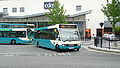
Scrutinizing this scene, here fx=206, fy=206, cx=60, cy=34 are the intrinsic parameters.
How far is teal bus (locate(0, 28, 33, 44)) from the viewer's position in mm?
30594

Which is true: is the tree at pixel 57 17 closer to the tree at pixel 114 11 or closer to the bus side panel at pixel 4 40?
the tree at pixel 114 11

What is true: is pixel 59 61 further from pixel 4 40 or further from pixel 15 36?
pixel 4 40

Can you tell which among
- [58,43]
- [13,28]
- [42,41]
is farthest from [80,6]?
[58,43]

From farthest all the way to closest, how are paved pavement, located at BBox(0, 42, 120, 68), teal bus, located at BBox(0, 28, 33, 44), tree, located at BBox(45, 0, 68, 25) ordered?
tree, located at BBox(45, 0, 68, 25) → teal bus, located at BBox(0, 28, 33, 44) → paved pavement, located at BBox(0, 42, 120, 68)

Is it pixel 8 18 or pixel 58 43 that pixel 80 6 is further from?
pixel 58 43

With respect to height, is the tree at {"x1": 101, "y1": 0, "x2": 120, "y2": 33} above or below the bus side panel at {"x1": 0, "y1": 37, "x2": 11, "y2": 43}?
above

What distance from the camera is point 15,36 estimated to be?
30.7 meters

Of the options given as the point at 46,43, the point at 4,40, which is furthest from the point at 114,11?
the point at 4,40

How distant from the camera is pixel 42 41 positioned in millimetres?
23969

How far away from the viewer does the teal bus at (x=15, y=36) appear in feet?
100

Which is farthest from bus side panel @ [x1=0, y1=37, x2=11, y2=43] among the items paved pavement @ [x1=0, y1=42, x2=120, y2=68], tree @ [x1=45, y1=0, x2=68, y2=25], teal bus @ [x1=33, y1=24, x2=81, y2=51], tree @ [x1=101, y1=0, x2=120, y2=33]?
tree @ [x1=101, y1=0, x2=120, y2=33]

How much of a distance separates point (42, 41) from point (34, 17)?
24297 mm

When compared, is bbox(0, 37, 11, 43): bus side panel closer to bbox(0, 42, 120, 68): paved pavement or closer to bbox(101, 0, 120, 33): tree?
bbox(0, 42, 120, 68): paved pavement

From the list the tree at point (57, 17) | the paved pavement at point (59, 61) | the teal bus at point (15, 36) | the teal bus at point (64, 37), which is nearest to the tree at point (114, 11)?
the teal bus at point (64, 37)
